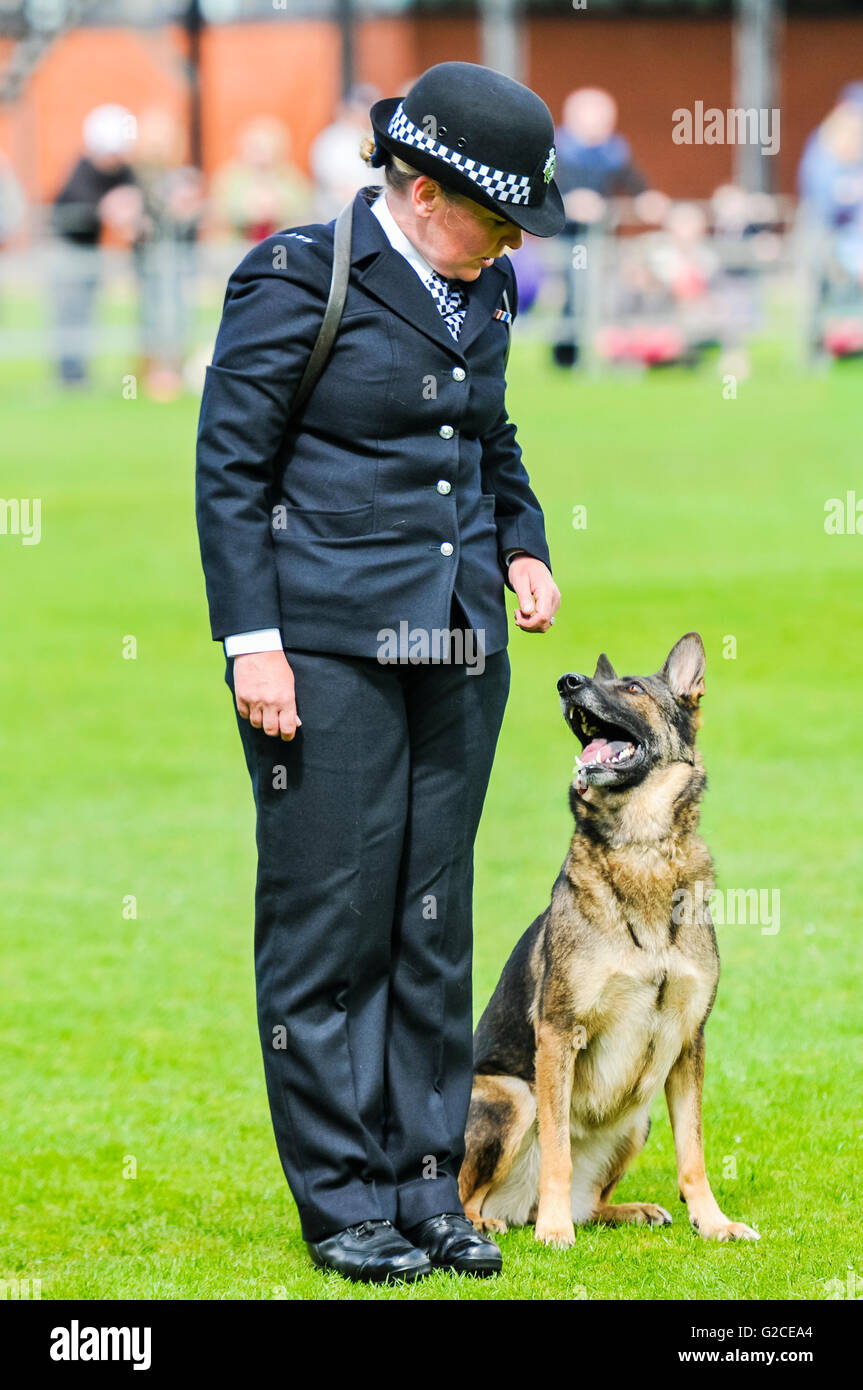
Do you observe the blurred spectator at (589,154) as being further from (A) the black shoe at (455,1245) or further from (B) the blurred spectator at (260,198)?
(A) the black shoe at (455,1245)

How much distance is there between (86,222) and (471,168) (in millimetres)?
18882

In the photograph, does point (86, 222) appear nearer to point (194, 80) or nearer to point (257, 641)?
point (194, 80)

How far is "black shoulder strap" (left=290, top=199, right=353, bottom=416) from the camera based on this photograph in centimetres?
398

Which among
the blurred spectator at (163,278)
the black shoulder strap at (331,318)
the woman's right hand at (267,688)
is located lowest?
the woman's right hand at (267,688)

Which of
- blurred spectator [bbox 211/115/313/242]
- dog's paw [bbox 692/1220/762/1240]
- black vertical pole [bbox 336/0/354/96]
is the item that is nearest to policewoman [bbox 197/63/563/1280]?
dog's paw [bbox 692/1220/762/1240]

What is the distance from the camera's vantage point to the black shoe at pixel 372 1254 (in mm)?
4184

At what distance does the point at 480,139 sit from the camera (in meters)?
3.95

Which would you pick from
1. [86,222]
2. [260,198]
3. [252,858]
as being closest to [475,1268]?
[252,858]

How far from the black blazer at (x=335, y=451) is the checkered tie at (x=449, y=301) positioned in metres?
0.03

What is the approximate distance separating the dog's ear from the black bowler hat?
122 centimetres

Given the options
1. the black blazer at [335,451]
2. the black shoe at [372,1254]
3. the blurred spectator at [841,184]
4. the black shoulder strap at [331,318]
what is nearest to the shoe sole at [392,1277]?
the black shoe at [372,1254]

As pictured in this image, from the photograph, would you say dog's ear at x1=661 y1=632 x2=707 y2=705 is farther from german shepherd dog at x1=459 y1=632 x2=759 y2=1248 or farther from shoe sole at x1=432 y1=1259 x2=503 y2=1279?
shoe sole at x1=432 y1=1259 x2=503 y2=1279
